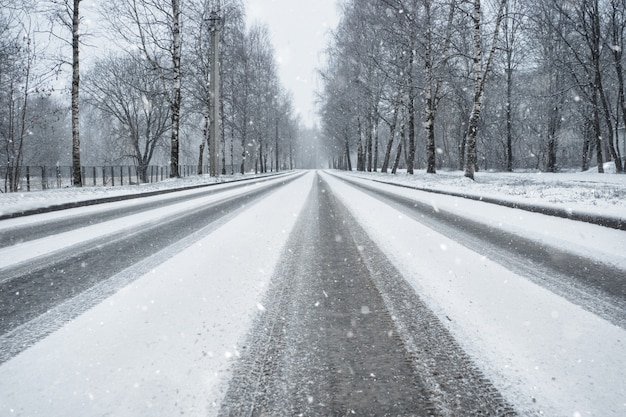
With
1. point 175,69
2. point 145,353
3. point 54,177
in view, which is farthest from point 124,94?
point 145,353

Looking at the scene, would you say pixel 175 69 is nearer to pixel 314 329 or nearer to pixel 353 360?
pixel 314 329

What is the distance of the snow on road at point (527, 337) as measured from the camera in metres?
1.11

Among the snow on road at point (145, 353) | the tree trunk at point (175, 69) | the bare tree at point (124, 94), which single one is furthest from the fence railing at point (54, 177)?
the snow on road at point (145, 353)

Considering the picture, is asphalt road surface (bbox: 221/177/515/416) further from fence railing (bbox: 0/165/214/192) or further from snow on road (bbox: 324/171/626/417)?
fence railing (bbox: 0/165/214/192)

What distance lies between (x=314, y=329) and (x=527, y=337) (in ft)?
3.01

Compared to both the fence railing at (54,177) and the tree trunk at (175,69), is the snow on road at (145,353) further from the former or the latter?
the fence railing at (54,177)

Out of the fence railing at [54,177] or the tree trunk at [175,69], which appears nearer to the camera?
the tree trunk at [175,69]

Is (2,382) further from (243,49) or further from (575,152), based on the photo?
(575,152)

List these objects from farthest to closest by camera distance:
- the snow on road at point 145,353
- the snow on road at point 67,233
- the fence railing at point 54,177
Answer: the fence railing at point 54,177
the snow on road at point 67,233
the snow on road at point 145,353

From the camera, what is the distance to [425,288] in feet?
7.18

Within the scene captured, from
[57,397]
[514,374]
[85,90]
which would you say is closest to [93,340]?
[57,397]

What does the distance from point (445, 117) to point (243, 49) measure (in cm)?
2220

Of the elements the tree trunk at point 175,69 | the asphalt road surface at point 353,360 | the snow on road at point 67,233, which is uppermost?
the tree trunk at point 175,69

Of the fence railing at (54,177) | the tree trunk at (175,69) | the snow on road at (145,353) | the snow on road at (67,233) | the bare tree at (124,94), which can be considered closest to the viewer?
the snow on road at (145,353)
